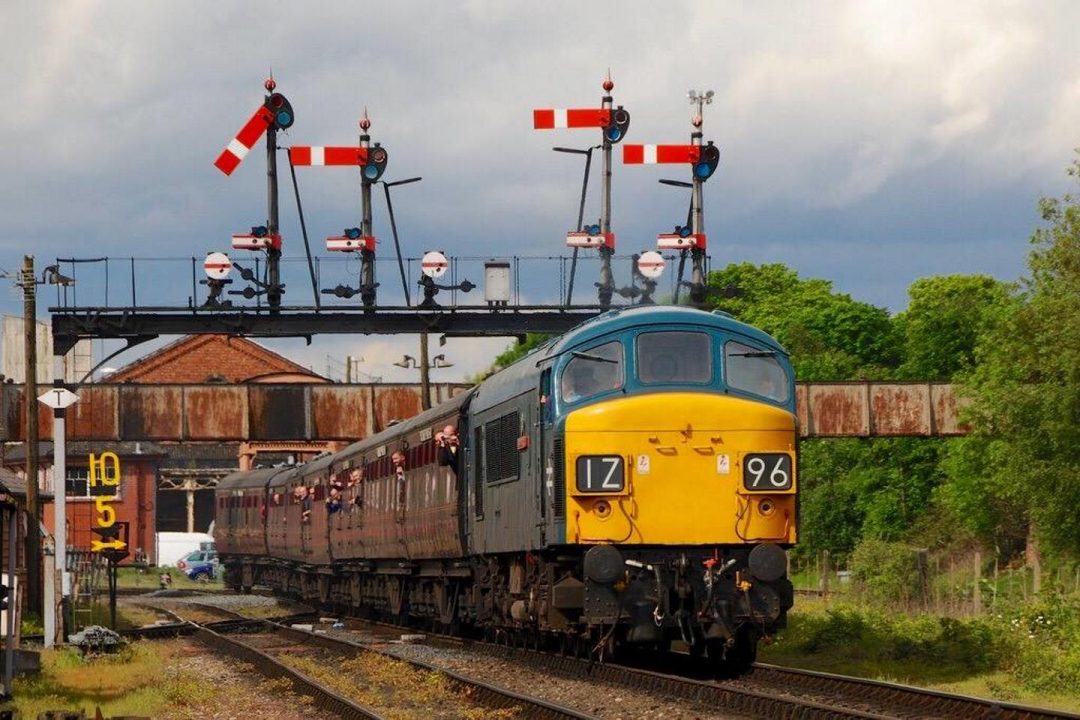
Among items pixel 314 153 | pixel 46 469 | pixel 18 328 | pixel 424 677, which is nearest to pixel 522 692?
pixel 424 677

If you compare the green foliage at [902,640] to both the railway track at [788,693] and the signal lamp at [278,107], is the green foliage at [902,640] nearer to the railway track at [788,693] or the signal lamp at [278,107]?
the railway track at [788,693]

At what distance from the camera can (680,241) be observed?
3738 cm

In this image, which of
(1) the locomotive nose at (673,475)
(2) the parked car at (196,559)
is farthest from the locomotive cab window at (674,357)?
(2) the parked car at (196,559)

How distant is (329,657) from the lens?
26.9 meters

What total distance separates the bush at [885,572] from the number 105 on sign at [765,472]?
56.4 feet

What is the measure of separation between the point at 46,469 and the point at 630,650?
66.8m

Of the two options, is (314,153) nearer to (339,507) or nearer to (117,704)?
(339,507)

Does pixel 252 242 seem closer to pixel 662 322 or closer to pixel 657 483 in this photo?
pixel 662 322

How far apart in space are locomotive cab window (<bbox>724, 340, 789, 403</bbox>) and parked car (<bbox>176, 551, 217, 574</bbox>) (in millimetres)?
64871

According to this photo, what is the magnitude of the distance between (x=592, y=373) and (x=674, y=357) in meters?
0.94

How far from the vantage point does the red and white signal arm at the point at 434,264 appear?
36.5 meters

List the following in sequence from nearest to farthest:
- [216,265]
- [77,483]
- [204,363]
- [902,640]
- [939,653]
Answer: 1. [939,653]
2. [902,640]
3. [216,265]
4. [77,483]
5. [204,363]

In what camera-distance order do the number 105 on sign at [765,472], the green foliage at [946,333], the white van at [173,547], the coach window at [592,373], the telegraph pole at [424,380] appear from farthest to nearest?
1. the white van at [173,547]
2. the green foliage at [946,333]
3. the telegraph pole at [424,380]
4. the coach window at [592,373]
5. the number 105 on sign at [765,472]

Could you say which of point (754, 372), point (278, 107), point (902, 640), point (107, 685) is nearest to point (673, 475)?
point (754, 372)
